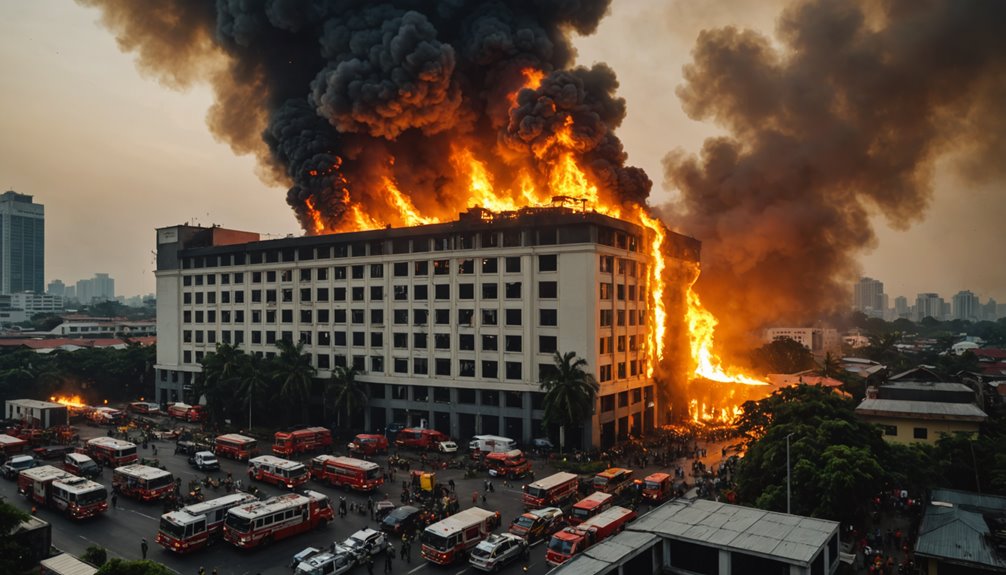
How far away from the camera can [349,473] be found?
4834 centimetres

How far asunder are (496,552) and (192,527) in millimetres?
16340

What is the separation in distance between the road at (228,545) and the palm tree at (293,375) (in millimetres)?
19223

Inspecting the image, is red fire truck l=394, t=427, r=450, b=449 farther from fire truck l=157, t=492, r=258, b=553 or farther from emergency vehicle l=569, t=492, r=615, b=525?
fire truck l=157, t=492, r=258, b=553

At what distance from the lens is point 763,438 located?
1695 inches

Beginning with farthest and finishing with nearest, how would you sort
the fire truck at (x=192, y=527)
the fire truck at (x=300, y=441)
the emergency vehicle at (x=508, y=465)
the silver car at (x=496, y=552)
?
the fire truck at (x=300, y=441), the emergency vehicle at (x=508, y=465), the fire truck at (x=192, y=527), the silver car at (x=496, y=552)

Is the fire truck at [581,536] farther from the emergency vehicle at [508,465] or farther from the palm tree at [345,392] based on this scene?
the palm tree at [345,392]

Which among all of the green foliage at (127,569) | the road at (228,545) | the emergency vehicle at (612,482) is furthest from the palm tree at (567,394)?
the green foliage at (127,569)

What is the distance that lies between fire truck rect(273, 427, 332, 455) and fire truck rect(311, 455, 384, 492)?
9500 mm

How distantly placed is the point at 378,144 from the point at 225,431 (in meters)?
40.8

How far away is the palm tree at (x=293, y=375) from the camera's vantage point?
72125mm

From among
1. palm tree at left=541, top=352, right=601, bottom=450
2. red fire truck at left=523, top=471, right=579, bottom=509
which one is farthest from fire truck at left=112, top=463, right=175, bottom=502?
palm tree at left=541, top=352, right=601, bottom=450

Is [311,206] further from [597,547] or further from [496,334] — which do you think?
[597,547]

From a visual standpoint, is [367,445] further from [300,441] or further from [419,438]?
[300,441]

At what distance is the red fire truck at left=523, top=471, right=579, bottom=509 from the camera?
43469 millimetres
